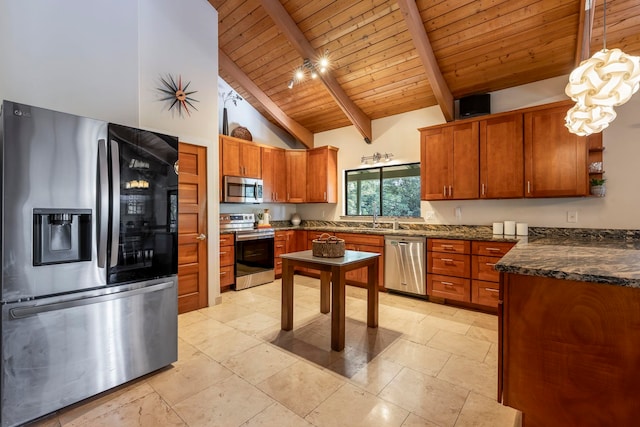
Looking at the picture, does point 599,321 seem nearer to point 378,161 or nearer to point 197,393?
point 197,393

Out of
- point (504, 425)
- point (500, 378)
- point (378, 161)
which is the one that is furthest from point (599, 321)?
point (378, 161)

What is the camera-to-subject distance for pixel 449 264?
12.1 ft

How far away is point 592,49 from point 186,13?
4.58m

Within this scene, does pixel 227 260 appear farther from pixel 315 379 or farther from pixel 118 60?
pixel 118 60

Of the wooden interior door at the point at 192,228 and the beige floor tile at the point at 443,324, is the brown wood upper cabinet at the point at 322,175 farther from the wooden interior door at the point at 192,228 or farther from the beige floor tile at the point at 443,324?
the beige floor tile at the point at 443,324

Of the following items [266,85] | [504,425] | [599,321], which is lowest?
[504,425]

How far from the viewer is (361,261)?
107 inches

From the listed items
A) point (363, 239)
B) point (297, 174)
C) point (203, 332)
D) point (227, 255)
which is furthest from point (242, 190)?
point (203, 332)

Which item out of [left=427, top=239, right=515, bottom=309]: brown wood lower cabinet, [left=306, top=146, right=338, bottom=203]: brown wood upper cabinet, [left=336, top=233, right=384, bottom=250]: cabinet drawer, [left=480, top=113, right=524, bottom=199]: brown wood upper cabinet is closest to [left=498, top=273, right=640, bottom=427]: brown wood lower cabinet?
[left=427, top=239, right=515, bottom=309]: brown wood lower cabinet

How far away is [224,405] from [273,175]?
4.03m

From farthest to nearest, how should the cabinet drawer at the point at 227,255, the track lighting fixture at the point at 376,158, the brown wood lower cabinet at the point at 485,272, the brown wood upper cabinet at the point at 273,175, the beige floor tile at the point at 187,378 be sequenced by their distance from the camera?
the brown wood upper cabinet at the point at 273,175 < the track lighting fixture at the point at 376,158 < the cabinet drawer at the point at 227,255 < the brown wood lower cabinet at the point at 485,272 < the beige floor tile at the point at 187,378

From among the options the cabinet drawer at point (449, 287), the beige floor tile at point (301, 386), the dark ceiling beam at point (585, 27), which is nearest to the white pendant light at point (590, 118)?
the dark ceiling beam at point (585, 27)

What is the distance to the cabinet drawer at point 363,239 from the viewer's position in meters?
4.29

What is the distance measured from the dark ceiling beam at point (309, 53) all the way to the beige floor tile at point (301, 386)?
3.68m
